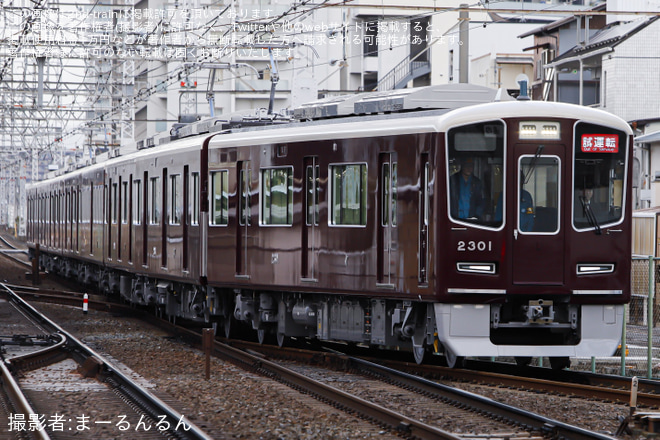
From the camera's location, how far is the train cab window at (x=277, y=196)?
45.6ft

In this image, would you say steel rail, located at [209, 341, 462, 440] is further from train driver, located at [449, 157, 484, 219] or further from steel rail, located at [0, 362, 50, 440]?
steel rail, located at [0, 362, 50, 440]

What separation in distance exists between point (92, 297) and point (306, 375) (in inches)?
649

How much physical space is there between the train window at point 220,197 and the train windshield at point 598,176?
5594 mm

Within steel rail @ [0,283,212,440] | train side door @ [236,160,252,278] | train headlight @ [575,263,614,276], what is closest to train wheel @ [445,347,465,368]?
train headlight @ [575,263,614,276]

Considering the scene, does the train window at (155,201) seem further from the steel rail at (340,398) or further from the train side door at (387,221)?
the train side door at (387,221)

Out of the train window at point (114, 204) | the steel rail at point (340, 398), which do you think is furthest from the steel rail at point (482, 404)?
the train window at point (114, 204)

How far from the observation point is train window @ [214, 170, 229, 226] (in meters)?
15.5

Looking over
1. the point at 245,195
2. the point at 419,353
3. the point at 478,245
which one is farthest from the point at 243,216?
the point at 478,245

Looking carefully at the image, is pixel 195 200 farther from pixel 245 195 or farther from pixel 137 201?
pixel 137 201

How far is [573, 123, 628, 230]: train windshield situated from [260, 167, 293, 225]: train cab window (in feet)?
12.6

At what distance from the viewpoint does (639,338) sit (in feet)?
58.1

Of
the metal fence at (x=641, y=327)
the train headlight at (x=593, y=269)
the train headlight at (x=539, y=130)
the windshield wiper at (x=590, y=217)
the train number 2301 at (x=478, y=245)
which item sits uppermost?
the train headlight at (x=539, y=130)

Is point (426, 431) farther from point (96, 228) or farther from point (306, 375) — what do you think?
point (96, 228)

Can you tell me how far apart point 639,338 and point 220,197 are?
23.4ft
